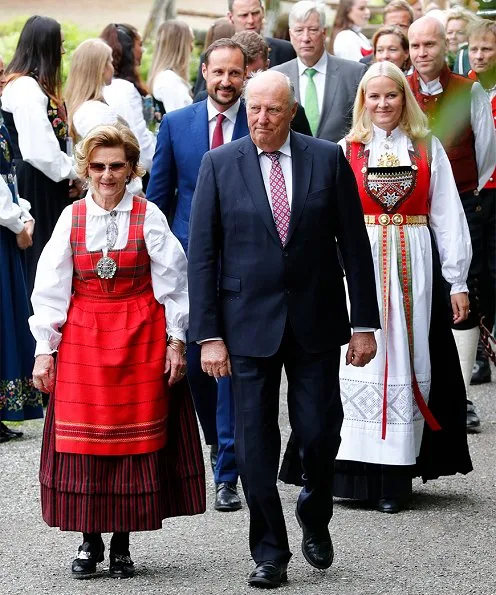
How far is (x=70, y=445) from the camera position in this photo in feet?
19.4

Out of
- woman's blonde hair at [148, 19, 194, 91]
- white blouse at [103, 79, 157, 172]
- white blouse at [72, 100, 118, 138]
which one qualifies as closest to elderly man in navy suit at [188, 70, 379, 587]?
white blouse at [72, 100, 118, 138]

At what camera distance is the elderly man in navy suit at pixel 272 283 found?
5816mm

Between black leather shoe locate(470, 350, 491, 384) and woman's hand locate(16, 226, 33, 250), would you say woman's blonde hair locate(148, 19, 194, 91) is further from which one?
Result: black leather shoe locate(470, 350, 491, 384)

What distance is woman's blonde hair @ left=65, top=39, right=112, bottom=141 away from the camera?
375 inches

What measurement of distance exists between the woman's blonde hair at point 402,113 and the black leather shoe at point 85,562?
7.75 feet

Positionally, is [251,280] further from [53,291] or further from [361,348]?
[53,291]

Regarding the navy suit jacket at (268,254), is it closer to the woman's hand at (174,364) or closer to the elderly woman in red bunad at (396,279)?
the woman's hand at (174,364)

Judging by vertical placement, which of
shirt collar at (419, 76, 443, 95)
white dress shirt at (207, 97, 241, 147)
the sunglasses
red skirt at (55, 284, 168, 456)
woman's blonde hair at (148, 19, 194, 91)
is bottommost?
red skirt at (55, 284, 168, 456)

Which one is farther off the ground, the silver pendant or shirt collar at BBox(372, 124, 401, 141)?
shirt collar at BBox(372, 124, 401, 141)

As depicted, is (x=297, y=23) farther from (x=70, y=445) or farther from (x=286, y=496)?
(x=70, y=445)

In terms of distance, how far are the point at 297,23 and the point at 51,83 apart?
1.72 meters

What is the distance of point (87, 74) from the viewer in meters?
9.55

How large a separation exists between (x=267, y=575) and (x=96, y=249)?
139 centimetres

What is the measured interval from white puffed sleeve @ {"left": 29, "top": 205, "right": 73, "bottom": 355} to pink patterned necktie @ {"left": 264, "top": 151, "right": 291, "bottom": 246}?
31.4 inches
